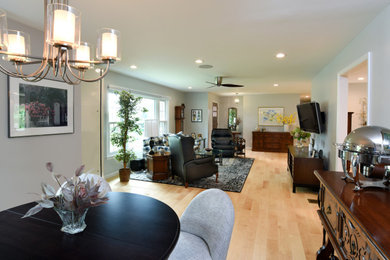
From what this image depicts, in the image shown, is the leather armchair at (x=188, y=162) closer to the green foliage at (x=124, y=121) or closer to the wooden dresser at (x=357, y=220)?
the green foliage at (x=124, y=121)

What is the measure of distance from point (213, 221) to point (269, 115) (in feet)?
26.4

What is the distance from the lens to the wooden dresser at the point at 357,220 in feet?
2.73

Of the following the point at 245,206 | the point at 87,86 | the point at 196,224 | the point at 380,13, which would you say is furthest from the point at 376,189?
the point at 87,86

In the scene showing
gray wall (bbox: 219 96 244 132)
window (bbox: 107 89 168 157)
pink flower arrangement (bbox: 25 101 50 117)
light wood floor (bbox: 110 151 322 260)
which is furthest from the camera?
gray wall (bbox: 219 96 244 132)

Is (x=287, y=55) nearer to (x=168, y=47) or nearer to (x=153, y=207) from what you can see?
(x=168, y=47)

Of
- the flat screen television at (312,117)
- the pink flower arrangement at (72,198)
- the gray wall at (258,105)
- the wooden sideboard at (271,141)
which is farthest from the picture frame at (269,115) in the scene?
the pink flower arrangement at (72,198)

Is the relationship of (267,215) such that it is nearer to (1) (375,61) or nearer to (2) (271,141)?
(1) (375,61)

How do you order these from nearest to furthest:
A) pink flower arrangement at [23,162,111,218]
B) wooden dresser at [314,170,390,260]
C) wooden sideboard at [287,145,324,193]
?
wooden dresser at [314,170,390,260]
pink flower arrangement at [23,162,111,218]
wooden sideboard at [287,145,324,193]

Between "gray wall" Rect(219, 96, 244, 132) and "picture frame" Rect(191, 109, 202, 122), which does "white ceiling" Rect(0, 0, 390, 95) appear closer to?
"picture frame" Rect(191, 109, 202, 122)

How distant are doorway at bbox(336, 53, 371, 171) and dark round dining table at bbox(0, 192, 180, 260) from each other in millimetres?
2293

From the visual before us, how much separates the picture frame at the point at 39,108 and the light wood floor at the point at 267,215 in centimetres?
182

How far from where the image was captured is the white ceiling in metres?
1.87

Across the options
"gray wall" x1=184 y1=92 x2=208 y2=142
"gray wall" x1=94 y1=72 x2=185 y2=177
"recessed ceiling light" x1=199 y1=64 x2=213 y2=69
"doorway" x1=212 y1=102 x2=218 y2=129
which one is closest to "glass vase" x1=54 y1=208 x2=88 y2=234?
"recessed ceiling light" x1=199 y1=64 x2=213 y2=69

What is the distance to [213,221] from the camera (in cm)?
131
